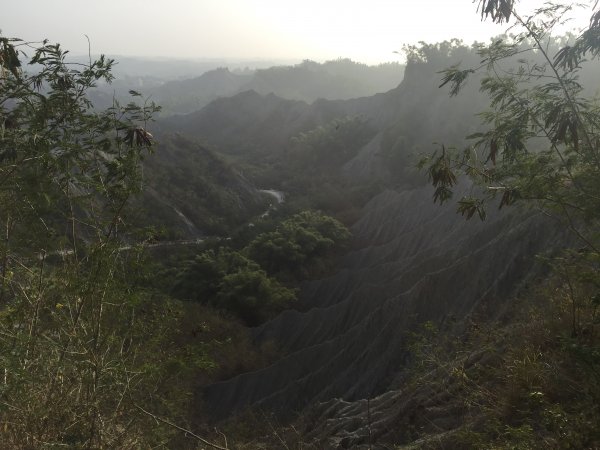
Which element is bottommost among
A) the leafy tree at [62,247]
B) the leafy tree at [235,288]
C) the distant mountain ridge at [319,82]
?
the leafy tree at [235,288]

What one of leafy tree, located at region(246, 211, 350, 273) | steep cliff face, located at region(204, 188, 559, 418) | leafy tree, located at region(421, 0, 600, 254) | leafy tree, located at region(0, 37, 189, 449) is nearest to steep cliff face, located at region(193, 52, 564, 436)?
steep cliff face, located at region(204, 188, 559, 418)

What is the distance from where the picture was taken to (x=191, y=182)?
4384cm

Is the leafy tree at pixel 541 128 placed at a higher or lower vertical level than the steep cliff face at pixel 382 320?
higher

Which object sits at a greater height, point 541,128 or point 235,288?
point 541,128

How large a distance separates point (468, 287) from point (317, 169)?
42.9m

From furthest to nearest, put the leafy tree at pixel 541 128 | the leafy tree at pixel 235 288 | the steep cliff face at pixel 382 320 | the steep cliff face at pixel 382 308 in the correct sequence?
the leafy tree at pixel 235 288, the steep cliff face at pixel 382 320, the steep cliff face at pixel 382 308, the leafy tree at pixel 541 128

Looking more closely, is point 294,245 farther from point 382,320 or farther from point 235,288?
point 382,320

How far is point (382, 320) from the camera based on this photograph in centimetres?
1524

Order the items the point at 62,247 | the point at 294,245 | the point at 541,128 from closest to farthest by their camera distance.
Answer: the point at 541,128
the point at 62,247
the point at 294,245

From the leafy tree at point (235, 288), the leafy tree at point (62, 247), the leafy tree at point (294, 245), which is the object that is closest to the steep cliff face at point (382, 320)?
the leafy tree at point (235, 288)

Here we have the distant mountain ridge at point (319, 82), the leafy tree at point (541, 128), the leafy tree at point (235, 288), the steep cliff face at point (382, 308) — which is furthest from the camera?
the distant mountain ridge at point (319, 82)

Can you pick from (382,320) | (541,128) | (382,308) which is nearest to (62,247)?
(541,128)

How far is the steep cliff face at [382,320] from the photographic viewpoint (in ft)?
43.8

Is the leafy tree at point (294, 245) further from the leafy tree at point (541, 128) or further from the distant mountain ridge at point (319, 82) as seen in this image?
the distant mountain ridge at point (319, 82)
